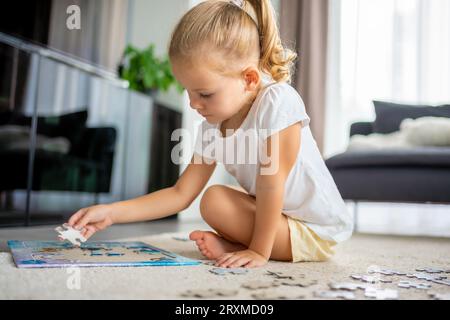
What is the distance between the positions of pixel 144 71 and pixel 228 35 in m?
2.28

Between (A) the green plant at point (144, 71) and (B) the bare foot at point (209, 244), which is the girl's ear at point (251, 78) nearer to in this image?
(B) the bare foot at point (209, 244)

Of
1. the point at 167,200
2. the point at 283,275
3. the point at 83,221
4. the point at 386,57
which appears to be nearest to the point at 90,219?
the point at 83,221

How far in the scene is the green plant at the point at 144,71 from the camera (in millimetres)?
3357

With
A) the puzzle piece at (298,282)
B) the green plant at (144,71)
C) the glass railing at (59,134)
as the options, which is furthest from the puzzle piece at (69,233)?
the green plant at (144,71)

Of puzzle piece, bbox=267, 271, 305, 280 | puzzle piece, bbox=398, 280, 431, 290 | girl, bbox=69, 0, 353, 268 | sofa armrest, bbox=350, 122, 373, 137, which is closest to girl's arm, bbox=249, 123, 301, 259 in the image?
girl, bbox=69, 0, 353, 268

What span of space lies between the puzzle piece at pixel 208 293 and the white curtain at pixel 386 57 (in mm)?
3944

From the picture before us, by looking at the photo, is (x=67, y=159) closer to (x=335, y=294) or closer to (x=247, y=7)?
(x=247, y=7)

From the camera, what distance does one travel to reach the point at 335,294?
860 mm

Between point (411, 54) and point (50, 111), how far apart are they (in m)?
3.32

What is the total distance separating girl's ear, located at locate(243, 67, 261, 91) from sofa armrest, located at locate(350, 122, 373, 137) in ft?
7.93

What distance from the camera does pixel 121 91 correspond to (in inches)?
119

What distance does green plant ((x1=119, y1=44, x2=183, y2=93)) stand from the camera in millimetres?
3357

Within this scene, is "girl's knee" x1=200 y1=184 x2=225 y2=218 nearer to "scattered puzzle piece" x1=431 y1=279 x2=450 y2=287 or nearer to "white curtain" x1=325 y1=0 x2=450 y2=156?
"scattered puzzle piece" x1=431 y1=279 x2=450 y2=287
